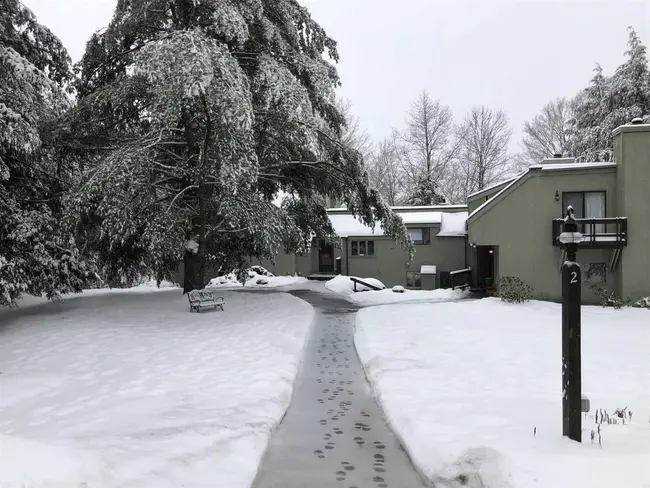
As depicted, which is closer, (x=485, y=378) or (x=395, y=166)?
(x=485, y=378)

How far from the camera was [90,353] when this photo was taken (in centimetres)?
956

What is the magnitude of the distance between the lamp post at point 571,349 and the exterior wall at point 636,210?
49.5 feet

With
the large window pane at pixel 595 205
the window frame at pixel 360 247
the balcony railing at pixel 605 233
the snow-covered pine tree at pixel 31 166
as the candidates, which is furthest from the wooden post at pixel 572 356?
the window frame at pixel 360 247

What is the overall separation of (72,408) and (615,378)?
28.5ft

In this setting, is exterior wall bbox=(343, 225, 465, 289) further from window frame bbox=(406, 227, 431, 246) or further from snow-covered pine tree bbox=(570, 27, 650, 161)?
snow-covered pine tree bbox=(570, 27, 650, 161)

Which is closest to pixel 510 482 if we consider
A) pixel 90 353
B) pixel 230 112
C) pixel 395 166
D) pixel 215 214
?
pixel 90 353

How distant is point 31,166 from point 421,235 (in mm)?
20133

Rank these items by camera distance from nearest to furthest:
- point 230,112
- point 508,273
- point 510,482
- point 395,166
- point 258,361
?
1. point 510,482
2. point 258,361
3. point 230,112
4. point 508,273
5. point 395,166

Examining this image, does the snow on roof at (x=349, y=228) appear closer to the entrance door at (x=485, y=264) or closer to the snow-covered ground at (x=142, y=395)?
the entrance door at (x=485, y=264)

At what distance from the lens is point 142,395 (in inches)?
276

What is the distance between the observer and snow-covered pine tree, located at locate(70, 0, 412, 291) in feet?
39.8

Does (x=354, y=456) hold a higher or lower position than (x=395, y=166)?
lower

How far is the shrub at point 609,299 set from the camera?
1706cm

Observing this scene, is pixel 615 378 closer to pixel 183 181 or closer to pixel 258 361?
pixel 258 361
